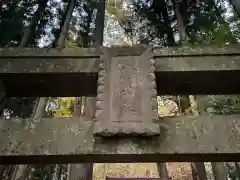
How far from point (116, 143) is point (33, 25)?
382 centimetres

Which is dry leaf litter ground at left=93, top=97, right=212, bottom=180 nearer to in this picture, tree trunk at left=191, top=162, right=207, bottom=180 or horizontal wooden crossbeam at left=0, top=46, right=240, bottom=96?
tree trunk at left=191, top=162, right=207, bottom=180

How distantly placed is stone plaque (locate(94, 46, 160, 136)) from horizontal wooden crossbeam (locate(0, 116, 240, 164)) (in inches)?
4.1

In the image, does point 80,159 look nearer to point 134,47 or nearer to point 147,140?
point 147,140

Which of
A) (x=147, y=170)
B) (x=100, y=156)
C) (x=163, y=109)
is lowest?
(x=100, y=156)

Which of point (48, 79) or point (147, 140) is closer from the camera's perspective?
point (147, 140)

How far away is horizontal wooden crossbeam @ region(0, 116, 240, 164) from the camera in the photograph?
2.35 m

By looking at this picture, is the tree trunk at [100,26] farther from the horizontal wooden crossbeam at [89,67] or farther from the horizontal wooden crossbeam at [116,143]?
the horizontal wooden crossbeam at [116,143]

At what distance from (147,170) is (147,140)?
11264 mm

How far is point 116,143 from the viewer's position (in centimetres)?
236

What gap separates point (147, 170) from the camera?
43.2ft

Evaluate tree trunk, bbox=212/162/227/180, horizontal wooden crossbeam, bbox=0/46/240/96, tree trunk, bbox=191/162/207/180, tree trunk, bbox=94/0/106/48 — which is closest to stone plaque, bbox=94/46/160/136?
horizontal wooden crossbeam, bbox=0/46/240/96

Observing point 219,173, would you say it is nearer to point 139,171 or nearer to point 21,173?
point 21,173

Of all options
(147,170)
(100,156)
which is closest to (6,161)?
(100,156)

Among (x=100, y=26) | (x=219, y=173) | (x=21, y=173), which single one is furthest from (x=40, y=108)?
(x=219, y=173)
